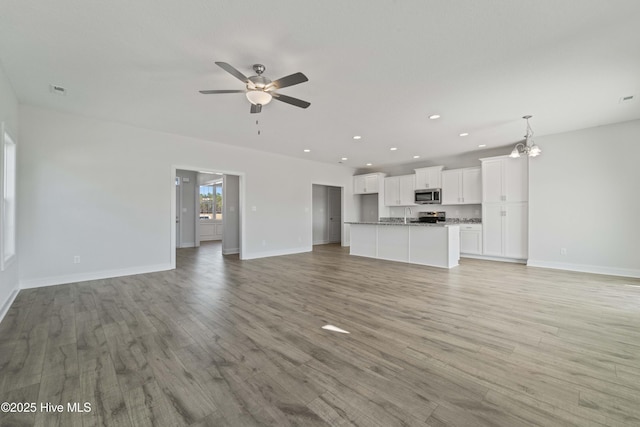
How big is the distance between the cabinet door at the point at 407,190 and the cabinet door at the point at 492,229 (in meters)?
2.02

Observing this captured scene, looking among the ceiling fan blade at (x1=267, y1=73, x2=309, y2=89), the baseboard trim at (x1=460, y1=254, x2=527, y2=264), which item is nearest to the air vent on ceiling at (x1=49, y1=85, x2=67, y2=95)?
the ceiling fan blade at (x1=267, y1=73, x2=309, y2=89)

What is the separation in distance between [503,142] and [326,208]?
5.99 m

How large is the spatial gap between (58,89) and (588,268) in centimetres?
922

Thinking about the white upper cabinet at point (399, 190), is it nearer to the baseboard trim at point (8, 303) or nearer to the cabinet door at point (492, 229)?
the cabinet door at point (492, 229)

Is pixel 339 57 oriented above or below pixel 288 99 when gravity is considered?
A: above

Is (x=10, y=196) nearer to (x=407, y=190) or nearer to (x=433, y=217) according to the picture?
(x=407, y=190)

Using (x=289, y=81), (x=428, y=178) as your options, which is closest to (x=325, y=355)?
(x=289, y=81)

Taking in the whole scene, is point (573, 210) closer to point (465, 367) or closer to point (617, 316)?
point (617, 316)

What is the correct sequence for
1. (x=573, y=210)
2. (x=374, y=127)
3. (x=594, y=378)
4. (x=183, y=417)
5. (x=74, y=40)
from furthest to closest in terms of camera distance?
(x=573, y=210)
(x=374, y=127)
(x=74, y=40)
(x=594, y=378)
(x=183, y=417)

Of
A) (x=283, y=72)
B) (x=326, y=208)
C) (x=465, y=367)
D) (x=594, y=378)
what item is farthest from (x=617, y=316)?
(x=326, y=208)

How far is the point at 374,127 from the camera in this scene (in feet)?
15.9

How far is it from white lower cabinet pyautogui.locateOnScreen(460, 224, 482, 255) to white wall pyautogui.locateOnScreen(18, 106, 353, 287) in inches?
240

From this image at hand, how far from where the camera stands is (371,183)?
29.3 feet

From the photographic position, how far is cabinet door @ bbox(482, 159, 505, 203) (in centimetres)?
621
